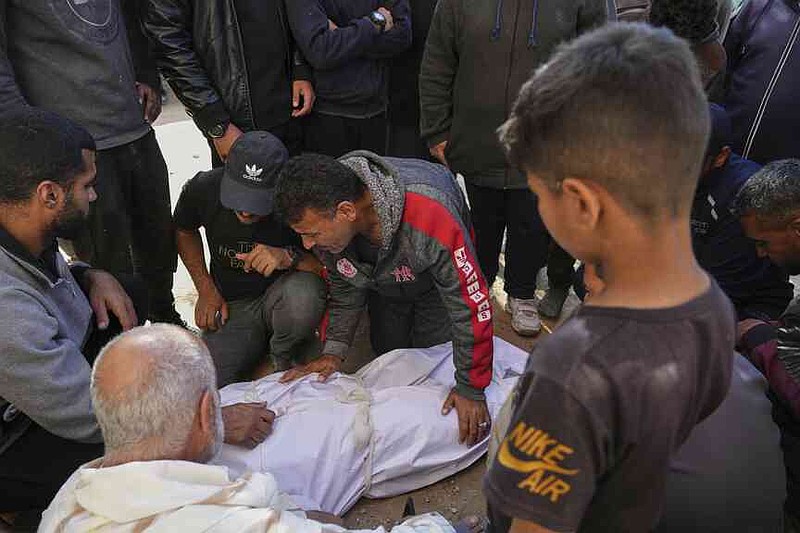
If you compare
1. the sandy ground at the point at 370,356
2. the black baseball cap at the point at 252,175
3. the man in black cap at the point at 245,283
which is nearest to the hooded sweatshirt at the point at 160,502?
the sandy ground at the point at 370,356

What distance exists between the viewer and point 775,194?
2.26 m

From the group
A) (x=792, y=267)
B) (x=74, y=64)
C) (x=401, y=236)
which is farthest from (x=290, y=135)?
(x=792, y=267)

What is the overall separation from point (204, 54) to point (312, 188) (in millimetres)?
1304

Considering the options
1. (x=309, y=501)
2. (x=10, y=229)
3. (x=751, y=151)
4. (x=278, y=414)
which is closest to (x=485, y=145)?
(x=751, y=151)

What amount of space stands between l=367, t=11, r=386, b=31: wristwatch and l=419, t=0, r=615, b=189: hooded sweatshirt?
319 millimetres

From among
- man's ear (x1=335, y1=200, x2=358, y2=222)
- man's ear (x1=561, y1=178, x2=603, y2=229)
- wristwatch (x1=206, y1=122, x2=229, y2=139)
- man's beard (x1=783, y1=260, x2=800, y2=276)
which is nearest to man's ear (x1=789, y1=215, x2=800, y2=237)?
man's beard (x1=783, y1=260, x2=800, y2=276)

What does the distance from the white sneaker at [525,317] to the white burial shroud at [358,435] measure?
0.67 m

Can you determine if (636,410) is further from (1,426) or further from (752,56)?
(752,56)

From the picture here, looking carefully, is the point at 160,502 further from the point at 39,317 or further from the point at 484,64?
the point at 484,64

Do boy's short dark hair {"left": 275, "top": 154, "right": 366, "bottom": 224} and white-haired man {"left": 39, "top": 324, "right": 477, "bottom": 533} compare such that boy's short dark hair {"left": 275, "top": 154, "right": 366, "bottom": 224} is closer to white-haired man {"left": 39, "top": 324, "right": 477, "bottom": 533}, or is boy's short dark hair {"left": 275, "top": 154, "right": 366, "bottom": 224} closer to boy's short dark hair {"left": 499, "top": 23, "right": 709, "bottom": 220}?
white-haired man {"left": 39, "top": 324, "right": 477, "bottom": 533}

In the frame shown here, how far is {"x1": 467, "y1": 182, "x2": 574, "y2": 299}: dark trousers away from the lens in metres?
3.24

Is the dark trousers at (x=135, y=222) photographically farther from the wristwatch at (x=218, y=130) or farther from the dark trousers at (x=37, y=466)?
the dark trousers at (x=37, y=466)

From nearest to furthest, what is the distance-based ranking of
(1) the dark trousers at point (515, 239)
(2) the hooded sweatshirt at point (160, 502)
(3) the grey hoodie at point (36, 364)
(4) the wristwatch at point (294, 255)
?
1. (2) the hooded sweatshirt at point (160, 502)
2. (3) the grey hoodie at point (36, 364)
3. (4) the wristwatch at point (294, 255)
4. (1) the dark trousers at point (515, 239)

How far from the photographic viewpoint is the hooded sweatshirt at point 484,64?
2844 mm
